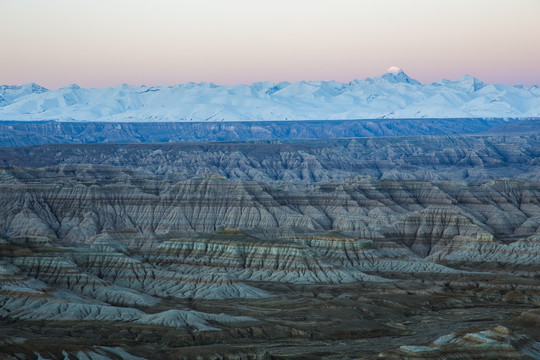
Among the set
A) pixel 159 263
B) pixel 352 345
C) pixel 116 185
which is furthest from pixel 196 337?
pixel 116 185

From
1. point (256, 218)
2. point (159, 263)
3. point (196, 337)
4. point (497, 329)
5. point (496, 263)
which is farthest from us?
point (256, 218)

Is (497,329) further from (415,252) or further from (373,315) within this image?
(415,252)

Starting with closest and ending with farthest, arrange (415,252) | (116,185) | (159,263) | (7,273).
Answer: (7,273), (159,263), (415,252), (116,185)

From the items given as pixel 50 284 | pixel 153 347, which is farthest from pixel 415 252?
pixel 153 347

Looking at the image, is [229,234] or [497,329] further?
[229,234]

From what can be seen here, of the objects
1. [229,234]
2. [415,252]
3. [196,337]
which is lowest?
[415,252]

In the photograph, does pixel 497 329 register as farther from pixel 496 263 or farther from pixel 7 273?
pixel 496 263

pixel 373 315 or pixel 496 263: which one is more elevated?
pixel 373 315
